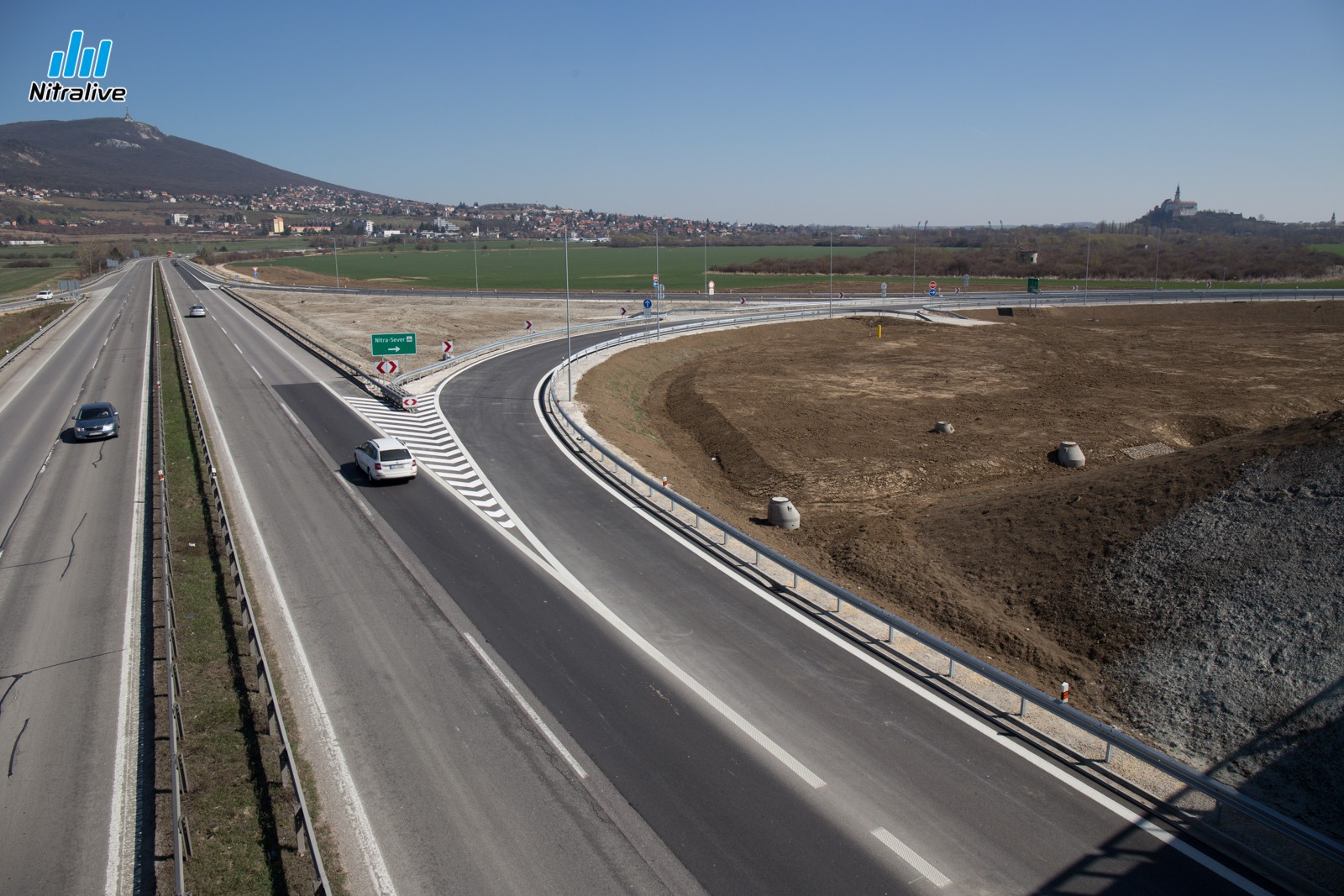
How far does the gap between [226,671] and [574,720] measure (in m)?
6.73

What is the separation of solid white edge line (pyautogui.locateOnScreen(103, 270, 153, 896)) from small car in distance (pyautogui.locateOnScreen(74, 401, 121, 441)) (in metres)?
13.0

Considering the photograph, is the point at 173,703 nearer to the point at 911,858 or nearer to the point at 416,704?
the point at 416,704

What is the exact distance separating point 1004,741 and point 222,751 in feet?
40.4

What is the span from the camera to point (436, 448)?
3259 centimetres

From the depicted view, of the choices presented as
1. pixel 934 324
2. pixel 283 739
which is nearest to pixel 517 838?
pixel 283 739

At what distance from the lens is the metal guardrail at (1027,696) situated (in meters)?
10.8

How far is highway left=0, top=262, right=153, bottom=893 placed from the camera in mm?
11398

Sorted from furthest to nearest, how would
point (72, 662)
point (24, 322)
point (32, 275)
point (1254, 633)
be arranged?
point (32, 275)
point (24, 322)
point (72, 662)
point (1254, 633)

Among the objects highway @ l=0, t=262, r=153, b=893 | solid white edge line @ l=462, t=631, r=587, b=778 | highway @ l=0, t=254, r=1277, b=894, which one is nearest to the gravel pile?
highway @ l=0, t=254, r=1277, b=894

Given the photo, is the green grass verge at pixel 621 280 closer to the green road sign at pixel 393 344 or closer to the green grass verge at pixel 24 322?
the green grass verge at pixel 24 322

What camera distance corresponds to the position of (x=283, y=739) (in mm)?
12836

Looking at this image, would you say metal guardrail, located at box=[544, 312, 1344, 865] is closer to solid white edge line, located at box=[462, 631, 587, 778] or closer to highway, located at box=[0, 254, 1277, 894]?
highway, located at box=[0, 254, 1277, 894]

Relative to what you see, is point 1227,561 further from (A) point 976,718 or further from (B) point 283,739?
(B) point 283,739

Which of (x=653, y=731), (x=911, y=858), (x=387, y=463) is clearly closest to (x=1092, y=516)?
(x=911, y=858)
